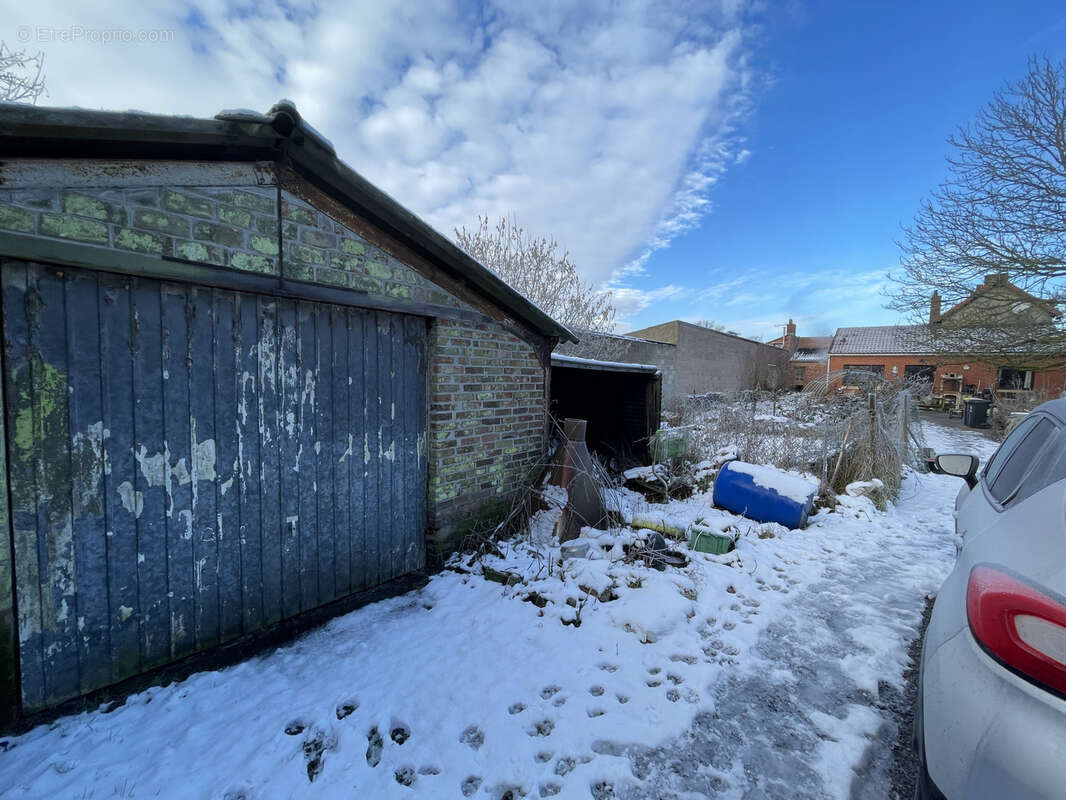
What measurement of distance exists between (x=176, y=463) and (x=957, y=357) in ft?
53.5

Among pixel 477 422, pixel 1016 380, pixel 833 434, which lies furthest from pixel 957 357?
pixel 1016 380

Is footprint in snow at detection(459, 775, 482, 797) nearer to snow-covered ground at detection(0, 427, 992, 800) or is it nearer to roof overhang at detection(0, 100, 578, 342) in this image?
snow-covered ground at detection(0, 427, 992, 800)

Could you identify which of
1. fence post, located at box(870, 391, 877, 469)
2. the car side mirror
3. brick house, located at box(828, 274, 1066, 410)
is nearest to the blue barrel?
the car side mirror

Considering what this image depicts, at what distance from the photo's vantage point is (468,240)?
15.1m

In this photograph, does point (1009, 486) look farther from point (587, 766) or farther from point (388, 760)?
point (388, 760)

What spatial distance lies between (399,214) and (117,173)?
1610 mm

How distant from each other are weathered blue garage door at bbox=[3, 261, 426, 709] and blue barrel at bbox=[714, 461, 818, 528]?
4250 millimetres

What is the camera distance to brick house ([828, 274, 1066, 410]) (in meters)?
10.8

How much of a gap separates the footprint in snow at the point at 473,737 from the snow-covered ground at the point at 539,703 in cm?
1

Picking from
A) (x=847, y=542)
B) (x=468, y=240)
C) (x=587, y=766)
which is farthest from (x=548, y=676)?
(x=468, y=240)

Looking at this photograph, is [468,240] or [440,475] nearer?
[440,475]

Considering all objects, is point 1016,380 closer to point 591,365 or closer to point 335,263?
point 591,365

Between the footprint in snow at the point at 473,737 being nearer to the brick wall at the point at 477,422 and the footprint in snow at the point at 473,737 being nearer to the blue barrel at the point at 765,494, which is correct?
the brick wall at the point at 477,422

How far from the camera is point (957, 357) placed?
11984mm
